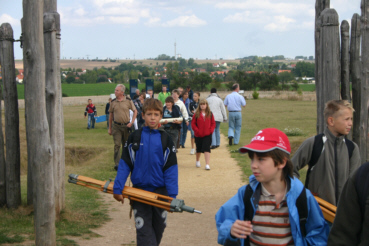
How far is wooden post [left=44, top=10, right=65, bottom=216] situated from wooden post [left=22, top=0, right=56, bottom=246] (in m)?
1.09

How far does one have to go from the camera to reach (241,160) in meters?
13.9

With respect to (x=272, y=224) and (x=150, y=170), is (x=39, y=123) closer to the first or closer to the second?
(x=150, y=170)

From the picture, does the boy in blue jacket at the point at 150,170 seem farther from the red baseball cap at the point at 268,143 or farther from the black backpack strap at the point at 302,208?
the black backpack strap at the point at 302,208

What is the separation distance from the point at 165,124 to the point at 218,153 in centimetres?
309

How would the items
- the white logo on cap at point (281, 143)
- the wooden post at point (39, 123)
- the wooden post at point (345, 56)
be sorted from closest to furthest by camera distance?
→ 1. the white logo on cap at point (281, 143)
2. the wooden post at point (39, 123)
3. the wooden post at point (345, 56)

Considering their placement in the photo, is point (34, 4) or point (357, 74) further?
point (357, 74)

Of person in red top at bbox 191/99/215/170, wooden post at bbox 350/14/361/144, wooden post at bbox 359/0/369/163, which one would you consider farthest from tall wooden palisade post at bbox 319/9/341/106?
person in red top at bbox 191/99/215/170

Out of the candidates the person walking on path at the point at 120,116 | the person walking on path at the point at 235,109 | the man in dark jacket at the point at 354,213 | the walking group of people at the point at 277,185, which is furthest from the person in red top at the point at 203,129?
the man in dark jacket at the point at 354,213

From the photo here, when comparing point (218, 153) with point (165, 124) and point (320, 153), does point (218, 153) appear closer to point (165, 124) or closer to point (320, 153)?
point (165, 124)

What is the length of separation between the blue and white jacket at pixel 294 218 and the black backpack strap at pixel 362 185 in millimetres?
689

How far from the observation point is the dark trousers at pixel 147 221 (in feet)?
16.4

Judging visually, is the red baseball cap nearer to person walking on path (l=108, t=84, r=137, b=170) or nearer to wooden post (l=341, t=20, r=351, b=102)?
wooden post (l=341, t=20, r=351, b=102)

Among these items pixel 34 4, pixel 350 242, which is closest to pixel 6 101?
pixel 34 4

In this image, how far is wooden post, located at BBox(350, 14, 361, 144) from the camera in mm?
6457
